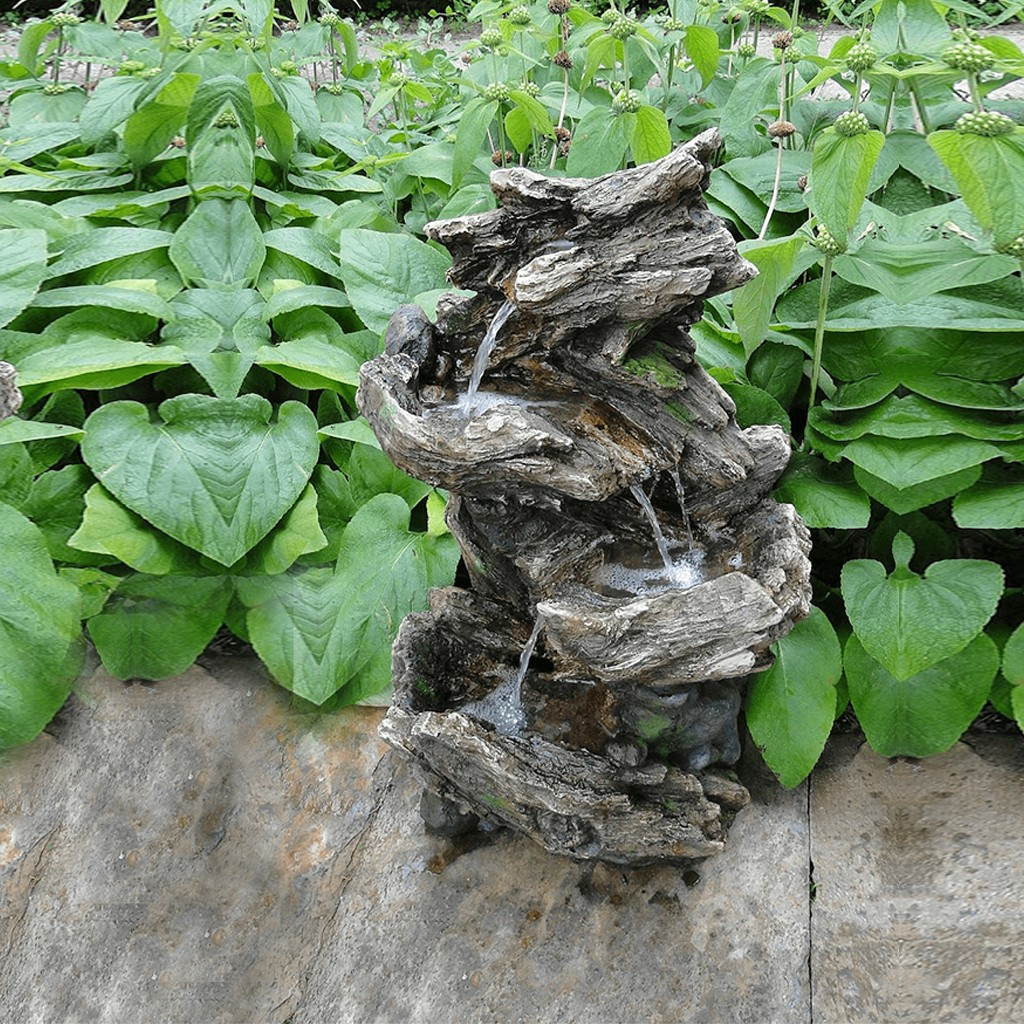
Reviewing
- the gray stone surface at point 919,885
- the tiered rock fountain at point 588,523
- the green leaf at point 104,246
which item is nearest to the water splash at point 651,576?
the tiered rock fountain at point 588,523

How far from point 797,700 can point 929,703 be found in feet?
1.12

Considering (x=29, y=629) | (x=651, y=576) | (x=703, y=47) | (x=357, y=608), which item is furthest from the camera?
(x=703, y=47)

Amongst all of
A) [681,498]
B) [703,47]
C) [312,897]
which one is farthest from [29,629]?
[703,47]

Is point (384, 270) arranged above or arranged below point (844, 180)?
below

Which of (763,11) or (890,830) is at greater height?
(763,11)

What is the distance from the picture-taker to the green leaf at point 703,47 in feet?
12.7

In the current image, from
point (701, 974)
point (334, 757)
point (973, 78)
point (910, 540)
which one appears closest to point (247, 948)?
point (334, 757)

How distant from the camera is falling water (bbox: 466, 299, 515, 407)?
224 cm

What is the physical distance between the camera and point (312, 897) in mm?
2752

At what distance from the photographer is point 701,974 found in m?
2.46

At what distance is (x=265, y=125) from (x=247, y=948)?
11.4 ft

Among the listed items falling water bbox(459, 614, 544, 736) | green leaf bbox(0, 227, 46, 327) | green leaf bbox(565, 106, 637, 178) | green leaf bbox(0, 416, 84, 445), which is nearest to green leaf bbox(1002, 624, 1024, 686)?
falling water bbox(459, 614, 544, 736)

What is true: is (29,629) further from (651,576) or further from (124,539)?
(651,576)

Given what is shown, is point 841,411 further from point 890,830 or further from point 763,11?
point 763,11
